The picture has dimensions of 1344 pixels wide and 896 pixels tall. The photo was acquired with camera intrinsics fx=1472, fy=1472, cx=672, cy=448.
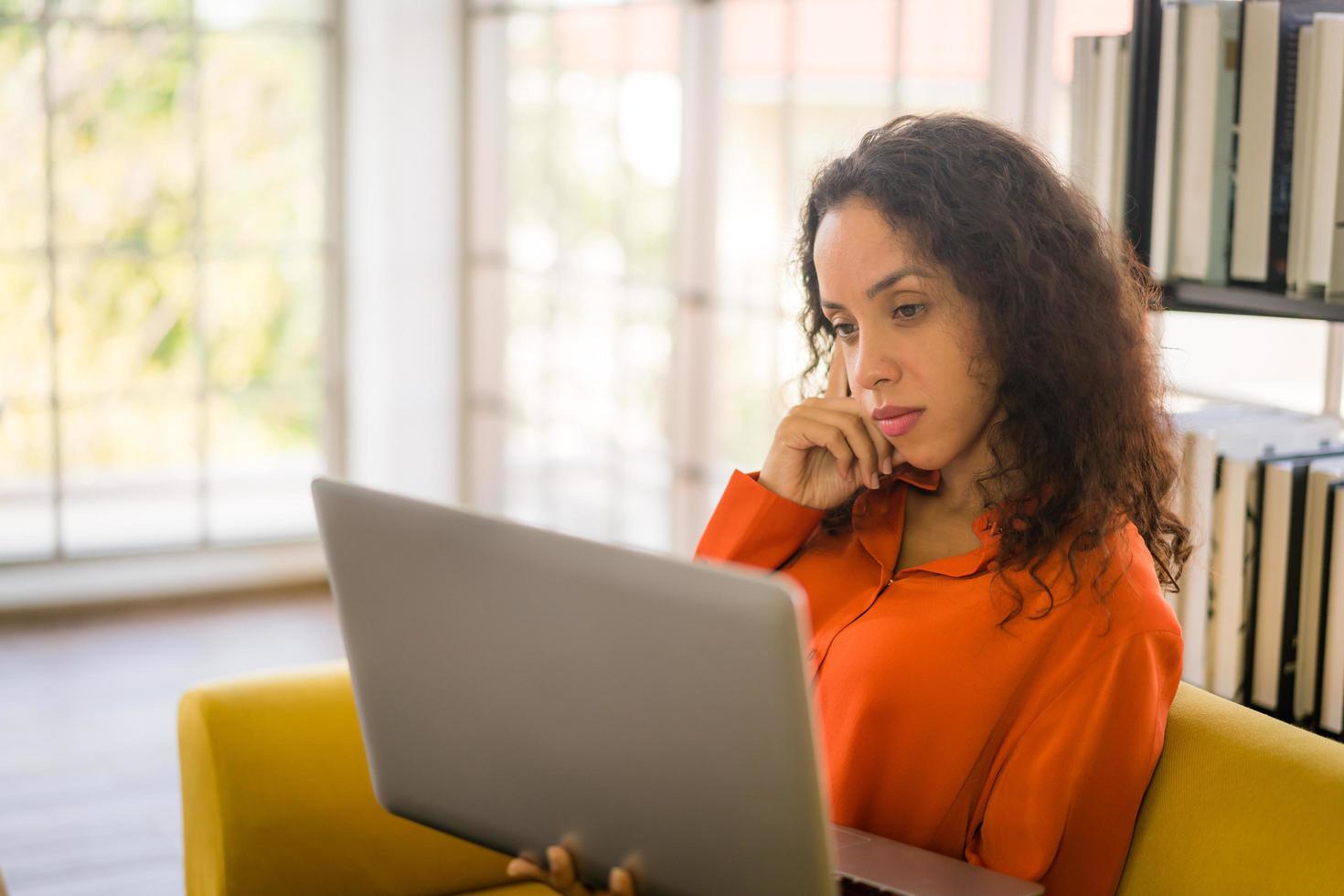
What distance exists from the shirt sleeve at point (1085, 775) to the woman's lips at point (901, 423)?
295 mm

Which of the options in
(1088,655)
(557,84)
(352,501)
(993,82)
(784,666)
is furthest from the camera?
(557,84)

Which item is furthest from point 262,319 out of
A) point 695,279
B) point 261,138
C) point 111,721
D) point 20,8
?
point 695,279

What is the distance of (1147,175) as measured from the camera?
179cm

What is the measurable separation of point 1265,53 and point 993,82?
41.9 inches

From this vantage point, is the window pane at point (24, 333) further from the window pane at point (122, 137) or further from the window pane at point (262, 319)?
the window pane at point (262, 319)

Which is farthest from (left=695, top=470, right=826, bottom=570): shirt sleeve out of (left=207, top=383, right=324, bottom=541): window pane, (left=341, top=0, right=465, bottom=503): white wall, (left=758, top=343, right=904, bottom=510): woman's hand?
(left=207, top=383, right=324, bottom=541): window pane

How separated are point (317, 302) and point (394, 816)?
334 centimetres

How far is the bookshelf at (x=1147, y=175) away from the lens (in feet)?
5.59

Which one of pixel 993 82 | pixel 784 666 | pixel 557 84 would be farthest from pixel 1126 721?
pixel 557 84

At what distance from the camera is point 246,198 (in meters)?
4.65

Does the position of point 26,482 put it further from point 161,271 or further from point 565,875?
point 565,875

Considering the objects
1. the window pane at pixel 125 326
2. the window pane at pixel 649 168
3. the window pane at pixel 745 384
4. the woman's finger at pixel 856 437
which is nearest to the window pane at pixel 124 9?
the window pane at pixel 125 326

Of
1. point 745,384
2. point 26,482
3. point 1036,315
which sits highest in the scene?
point 1036,315

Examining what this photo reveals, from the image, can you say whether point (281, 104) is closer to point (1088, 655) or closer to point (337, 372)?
point (337, 372)
